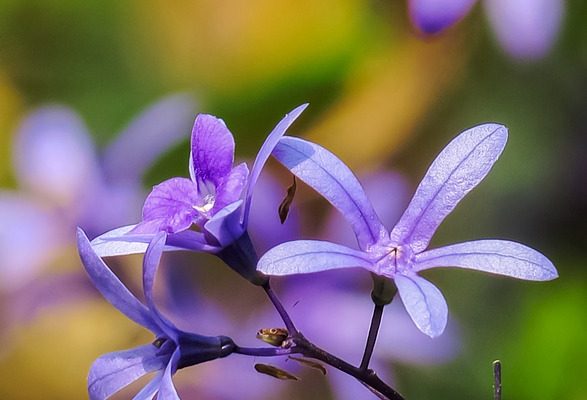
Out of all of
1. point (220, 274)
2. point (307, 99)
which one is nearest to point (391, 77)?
point (307, 99)

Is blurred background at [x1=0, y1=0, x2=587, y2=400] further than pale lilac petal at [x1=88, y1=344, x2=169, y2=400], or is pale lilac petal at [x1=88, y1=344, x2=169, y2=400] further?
blurred background at [x1=0, y1=0, x2=587, y2=400]

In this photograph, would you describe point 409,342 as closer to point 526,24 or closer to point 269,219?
point 269,219

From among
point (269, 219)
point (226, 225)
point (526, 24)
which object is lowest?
point (226, 225)

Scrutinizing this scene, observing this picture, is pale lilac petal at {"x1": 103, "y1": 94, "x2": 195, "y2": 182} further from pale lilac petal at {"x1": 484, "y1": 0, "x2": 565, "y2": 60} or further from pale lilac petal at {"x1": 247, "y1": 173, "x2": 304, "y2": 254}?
pale lilac petal at {"x1": 484, "y1": 0, "x2": 565, "y2": 60}

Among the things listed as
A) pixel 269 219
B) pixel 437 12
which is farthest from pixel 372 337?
pixel 437 12

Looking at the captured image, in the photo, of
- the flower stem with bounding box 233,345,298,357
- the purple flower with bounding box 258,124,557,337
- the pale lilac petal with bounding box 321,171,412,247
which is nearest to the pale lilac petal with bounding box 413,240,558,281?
the purple flower with bounding box 258,124,557,337

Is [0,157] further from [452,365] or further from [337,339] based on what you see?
[452,365]
